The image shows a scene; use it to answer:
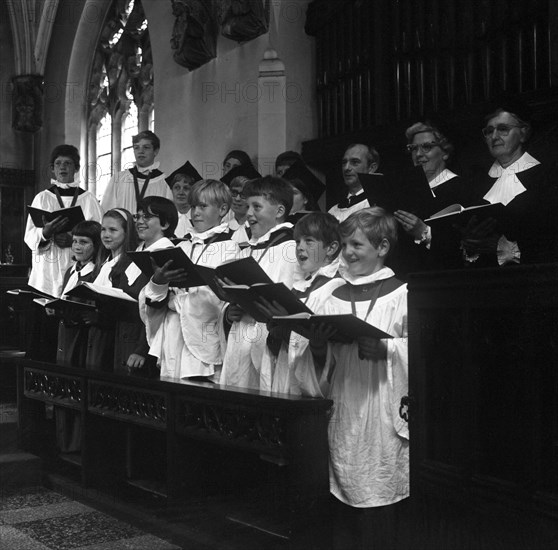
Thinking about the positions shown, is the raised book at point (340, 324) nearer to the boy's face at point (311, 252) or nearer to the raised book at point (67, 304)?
the boy's face at point (311, 252)

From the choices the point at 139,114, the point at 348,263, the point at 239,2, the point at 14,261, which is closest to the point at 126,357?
the point at 348,263

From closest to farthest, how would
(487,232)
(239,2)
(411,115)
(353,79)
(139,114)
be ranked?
(487,232)
(411,115)
(353,79)
(239,2)
(139,114)

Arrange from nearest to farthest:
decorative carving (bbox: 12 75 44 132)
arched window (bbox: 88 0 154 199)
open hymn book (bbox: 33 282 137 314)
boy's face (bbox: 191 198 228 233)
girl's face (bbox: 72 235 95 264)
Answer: open hymn book (bbox: 33 282 137 314), boy's face (bbox: 191 198 228 233), girl's face (bbox: 72 235 95 264), arched window (bbox: 88 0 154 199), decorative carving (bbox: 12 75 44 132)

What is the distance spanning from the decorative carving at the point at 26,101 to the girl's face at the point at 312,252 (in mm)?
8522

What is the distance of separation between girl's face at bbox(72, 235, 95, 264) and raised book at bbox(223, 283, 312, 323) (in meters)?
2.09

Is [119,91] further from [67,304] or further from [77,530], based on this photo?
[77,530]

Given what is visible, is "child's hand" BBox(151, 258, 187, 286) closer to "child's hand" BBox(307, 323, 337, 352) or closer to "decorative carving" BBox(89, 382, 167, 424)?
"decorative carving" BBox(89, 382, 167, 424)

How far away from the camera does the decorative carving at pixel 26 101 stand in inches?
455

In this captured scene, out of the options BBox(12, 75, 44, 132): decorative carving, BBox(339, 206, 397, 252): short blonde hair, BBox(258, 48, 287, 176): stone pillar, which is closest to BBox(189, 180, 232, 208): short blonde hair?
BBox(339, 206, 397, 252): short blonde hair

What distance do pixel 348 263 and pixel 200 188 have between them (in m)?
1.30

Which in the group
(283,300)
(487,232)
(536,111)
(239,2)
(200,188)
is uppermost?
(239,2)

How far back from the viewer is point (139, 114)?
1041 centimetres

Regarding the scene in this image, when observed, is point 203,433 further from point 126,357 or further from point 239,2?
point 239,2

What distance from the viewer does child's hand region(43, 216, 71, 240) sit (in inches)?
243
